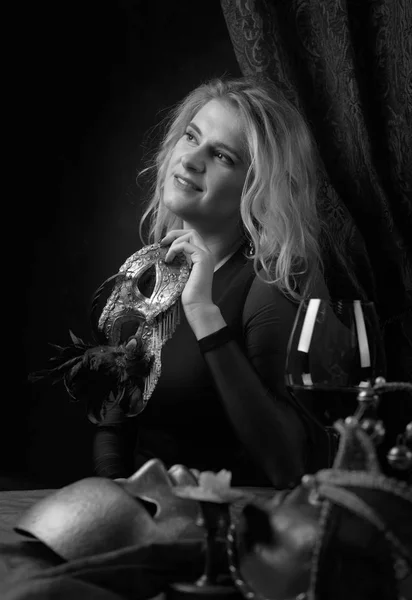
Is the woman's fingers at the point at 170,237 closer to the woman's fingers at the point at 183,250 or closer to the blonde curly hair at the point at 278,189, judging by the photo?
the woman's fingers at the point at 183,250

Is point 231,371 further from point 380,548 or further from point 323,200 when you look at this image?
point 380,548

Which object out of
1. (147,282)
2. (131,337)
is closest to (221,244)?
(147,282)

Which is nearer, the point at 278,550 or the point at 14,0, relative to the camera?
the point at 278,550

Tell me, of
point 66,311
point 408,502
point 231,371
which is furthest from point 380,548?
point 66,311

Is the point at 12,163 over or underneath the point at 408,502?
over

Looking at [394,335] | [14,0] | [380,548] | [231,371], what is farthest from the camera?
[14,0]

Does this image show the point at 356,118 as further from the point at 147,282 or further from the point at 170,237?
the point at 147,282

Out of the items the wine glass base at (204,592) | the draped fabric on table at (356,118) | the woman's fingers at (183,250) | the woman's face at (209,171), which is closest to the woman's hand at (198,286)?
the woman's fingers at (183,250)

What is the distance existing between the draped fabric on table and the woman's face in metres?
0.18

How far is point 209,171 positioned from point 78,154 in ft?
1.87

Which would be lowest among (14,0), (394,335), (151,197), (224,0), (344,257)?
(394,335)

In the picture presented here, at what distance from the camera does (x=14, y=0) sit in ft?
7.16

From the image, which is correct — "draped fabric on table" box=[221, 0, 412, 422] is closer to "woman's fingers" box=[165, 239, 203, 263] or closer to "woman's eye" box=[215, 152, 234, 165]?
"woman's eye" box=[215, 152, 234, 165]

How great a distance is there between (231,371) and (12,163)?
37.9 inches
